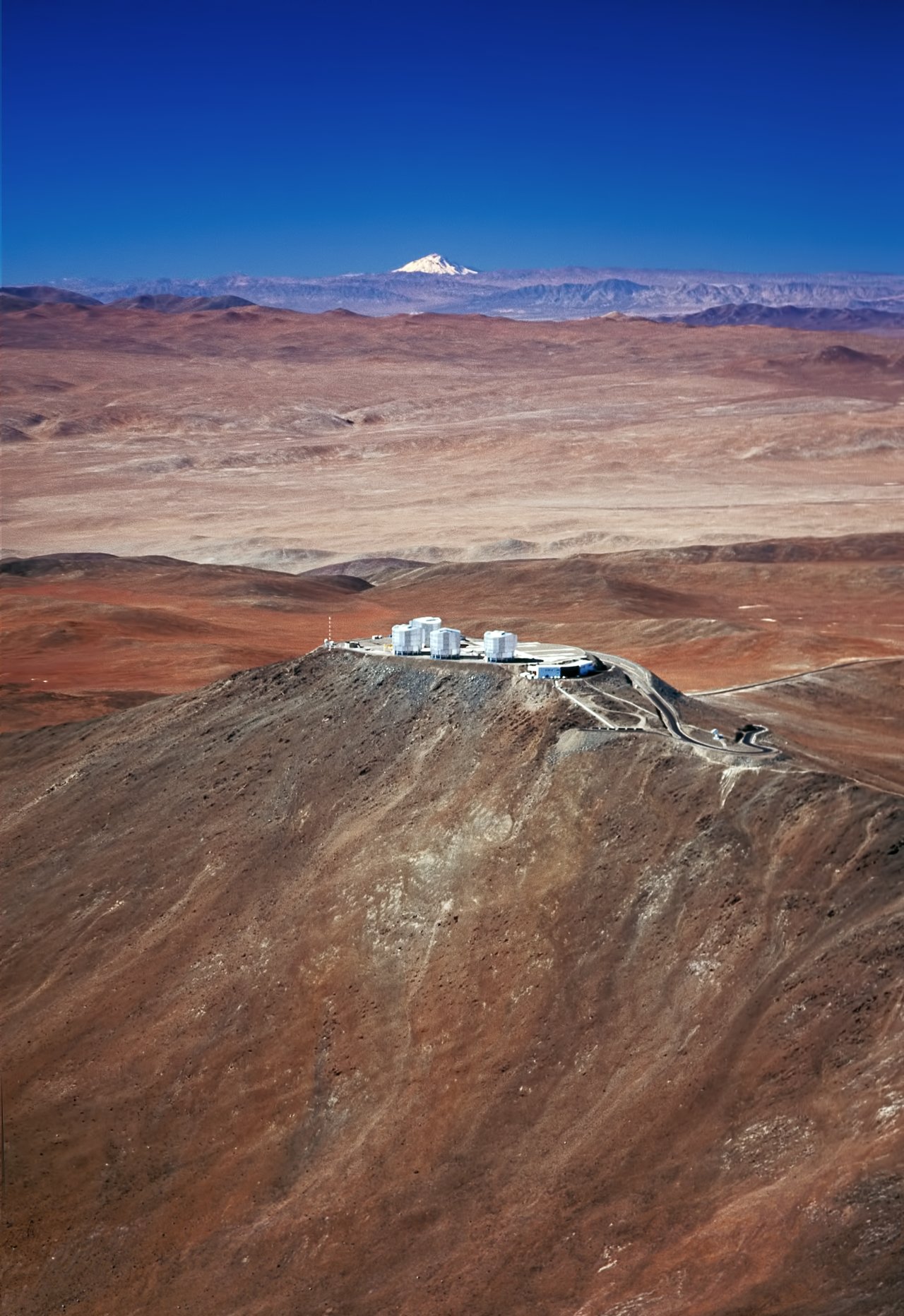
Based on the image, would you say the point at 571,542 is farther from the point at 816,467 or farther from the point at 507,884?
the point at 507,884

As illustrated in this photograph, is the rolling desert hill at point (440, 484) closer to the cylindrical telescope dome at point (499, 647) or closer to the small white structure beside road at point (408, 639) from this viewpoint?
the small white structure beside road at point (408, 639)

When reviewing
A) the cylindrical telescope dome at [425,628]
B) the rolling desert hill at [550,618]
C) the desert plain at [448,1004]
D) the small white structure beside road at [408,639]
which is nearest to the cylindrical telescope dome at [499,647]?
the desert plain at [448,1004]

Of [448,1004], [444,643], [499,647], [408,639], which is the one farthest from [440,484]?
[448,1004]

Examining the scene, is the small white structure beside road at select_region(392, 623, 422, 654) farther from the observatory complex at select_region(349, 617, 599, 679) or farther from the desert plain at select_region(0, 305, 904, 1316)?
the desert plain at select_region(0, 305, 904, 1316)

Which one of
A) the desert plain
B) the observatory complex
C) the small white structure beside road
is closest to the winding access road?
the desert plain

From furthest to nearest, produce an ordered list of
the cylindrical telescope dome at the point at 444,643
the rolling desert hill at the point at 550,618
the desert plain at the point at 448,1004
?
the rolling desert hill at the point at 550,618, the cylindrical telescope dome at the point at 444,643, the desert plain at the point at 448,1004

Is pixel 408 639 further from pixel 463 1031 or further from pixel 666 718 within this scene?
pixel 463 1031

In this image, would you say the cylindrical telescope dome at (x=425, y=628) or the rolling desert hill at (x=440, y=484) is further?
the rolling desert hill at (x=440, y=484)
